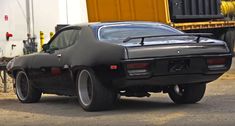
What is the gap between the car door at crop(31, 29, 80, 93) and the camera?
394 inches

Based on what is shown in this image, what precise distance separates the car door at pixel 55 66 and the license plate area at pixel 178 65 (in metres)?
1.75

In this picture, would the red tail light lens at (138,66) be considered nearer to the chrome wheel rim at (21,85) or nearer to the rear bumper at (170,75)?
the rear bumper at (170,75)

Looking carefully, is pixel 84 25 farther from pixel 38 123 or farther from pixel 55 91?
pixel 38 123

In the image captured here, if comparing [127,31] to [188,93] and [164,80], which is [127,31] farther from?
[188,93]

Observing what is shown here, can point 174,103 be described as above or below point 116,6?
below

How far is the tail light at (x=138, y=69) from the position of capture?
8711 mm

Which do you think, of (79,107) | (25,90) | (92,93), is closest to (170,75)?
(92,93)

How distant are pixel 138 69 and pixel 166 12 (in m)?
11.6

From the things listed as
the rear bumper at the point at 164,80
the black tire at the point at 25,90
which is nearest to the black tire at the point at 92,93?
the rear bumper at the point at 164,80

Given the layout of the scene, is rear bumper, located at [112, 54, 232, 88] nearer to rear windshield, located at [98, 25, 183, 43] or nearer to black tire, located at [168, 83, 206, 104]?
black tire, located at [168, 83, 206, 104]

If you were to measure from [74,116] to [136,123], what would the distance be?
4.27 feet

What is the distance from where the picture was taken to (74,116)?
359 inches

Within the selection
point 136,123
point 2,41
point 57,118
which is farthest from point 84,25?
point 2,41

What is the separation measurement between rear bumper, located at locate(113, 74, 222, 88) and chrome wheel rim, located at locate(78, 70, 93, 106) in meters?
0.65
